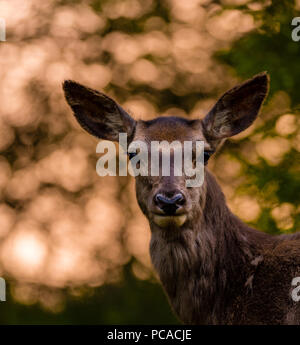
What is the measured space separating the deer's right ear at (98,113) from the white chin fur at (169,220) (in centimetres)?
143

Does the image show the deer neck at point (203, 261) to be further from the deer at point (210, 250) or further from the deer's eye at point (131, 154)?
the deer's eye at point (131, 154)

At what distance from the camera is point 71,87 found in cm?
841

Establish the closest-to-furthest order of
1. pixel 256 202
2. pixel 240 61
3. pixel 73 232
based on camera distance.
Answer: pixel 256 202 < pixel 240 61 < pixel 73 232

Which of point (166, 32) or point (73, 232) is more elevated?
point (166, 32)

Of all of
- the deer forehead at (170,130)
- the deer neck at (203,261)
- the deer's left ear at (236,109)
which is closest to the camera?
the deer neck at (203,261)

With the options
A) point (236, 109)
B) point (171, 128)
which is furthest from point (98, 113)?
point (236, 109)

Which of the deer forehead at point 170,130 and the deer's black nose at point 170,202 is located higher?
the deer forehead at point 170,130

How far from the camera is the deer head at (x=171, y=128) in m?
7.12

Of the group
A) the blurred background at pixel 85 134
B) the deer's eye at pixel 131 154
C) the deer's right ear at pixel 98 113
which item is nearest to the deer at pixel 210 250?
the deer's eye at pixel 131 154

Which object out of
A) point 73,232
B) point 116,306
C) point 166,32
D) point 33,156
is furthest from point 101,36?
point 116,306

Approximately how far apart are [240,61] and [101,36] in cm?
677

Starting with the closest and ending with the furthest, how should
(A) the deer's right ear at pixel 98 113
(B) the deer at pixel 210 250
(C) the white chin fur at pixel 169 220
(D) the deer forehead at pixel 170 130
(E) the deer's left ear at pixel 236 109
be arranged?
(B) the deer at pixel 210 250 → (C) the white chin fur at pixel 169 220 → (D) the deer forehead at pixel 170 130 → (E) the deer's left ear at pixel 236 109 → (A) the deer's right ear at pixel 98 113

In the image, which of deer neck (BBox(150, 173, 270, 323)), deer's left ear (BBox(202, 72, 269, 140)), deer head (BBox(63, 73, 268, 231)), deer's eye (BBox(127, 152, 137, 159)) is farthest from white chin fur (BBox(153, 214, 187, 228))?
deer's left ear (BBox(202, 72, 269, 140))
